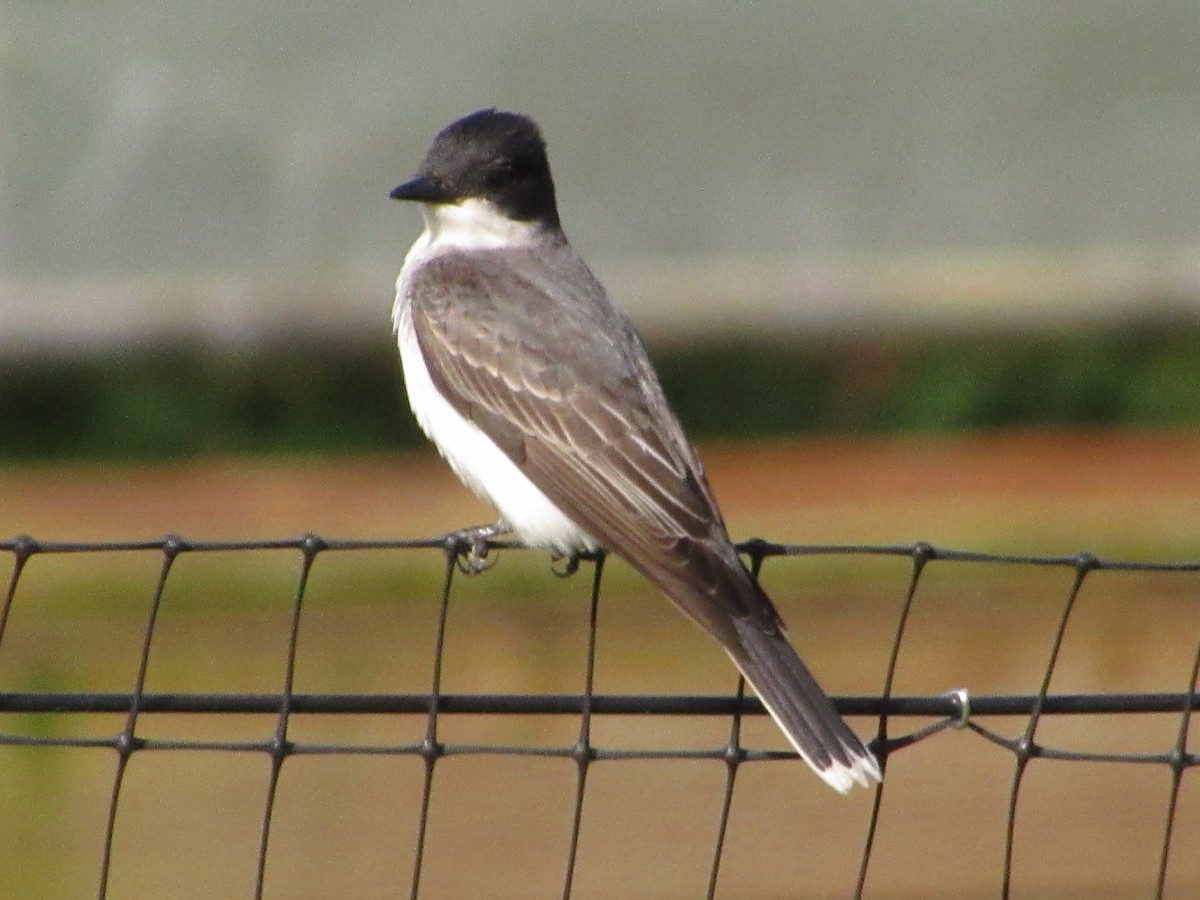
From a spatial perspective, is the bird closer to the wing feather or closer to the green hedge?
the wing feather

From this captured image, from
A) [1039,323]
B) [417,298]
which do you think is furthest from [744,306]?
[417,298]

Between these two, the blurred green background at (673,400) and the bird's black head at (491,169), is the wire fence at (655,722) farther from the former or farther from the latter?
the bird's black head at (491,169)

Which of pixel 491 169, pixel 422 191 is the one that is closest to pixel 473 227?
pixel 491 169

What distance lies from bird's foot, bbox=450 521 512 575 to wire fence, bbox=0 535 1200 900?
0.05 m

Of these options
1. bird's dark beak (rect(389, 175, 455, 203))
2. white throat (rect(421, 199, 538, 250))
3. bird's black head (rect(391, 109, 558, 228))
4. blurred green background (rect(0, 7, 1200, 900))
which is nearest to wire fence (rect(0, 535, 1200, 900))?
blurred green background (rect(0, 7, 1200, 900))

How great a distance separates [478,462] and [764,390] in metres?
0.64

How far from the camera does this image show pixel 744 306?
398 centimetres

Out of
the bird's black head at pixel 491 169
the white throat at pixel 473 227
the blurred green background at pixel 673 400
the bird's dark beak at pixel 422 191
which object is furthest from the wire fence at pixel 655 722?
the white throat at pixel 473 227

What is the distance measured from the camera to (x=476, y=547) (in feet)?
12.1

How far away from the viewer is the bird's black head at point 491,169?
486 cm

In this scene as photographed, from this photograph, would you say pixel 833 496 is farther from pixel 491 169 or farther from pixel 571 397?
pixel 491 169

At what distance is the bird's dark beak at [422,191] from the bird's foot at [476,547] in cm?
77

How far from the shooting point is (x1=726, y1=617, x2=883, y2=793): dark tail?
10.5ft

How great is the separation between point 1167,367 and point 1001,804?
104 centimetres
